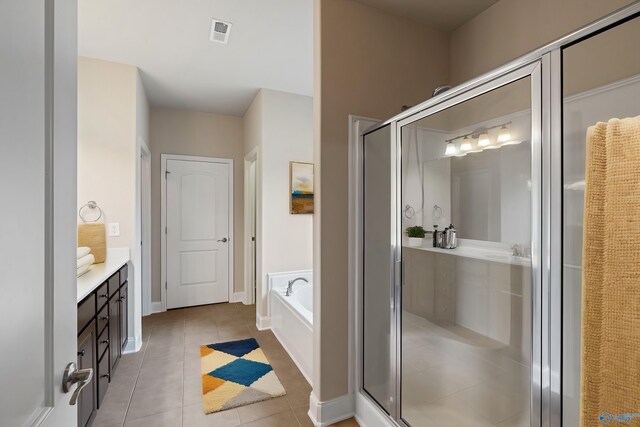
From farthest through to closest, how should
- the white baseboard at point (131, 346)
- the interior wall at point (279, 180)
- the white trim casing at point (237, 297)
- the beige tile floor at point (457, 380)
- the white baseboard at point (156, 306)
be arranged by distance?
the white trim casing at point (237, 297)
the white baseboard at point (156, 306)
the interior wall at point (279, 180)
the white baseboard at point (131, 346)
the beige tile floor at point (457, 380)

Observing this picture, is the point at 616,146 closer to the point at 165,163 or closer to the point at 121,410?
the point at 121,410

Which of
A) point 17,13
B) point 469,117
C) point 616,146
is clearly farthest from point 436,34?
point 17,13

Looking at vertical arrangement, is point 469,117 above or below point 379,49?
below

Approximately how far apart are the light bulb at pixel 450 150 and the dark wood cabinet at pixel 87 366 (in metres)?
2.12

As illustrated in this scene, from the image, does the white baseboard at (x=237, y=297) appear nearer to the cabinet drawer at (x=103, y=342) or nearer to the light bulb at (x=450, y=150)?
the cabinet drawer at (x=103, y=342)

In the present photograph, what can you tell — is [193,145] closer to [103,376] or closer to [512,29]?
[103,376]

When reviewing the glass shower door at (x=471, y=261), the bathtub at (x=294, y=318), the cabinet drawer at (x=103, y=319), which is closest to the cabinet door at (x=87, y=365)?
the cabinet drawer at (x=103, y=319)

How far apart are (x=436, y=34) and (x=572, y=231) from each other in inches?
76.8

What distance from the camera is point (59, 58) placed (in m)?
0.65

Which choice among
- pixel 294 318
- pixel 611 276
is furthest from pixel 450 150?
pixel 294 318

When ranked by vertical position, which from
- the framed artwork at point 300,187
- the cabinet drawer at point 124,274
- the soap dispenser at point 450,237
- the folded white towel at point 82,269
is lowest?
the cabinet drawer at point 124,274

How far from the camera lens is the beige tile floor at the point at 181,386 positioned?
1.94 m

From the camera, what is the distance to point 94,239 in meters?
2.68

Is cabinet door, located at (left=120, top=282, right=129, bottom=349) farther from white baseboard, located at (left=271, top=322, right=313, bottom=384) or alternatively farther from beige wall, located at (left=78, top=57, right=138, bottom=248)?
white baseboard, located at (left=271, top=322, right=313, bottom=384)
